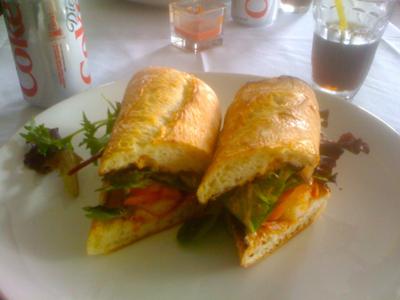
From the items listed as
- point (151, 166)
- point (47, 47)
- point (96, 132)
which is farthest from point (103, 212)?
point (47, 47)

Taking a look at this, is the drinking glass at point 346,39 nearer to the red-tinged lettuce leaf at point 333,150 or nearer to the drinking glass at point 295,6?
the red-tinged lettuce leaf at point 333,150

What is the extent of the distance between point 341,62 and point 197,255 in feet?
4.19

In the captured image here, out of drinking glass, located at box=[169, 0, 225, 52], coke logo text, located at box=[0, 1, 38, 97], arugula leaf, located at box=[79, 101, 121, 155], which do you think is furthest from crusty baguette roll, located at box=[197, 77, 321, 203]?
drinking glass, located at box=[169, 0, 225, 52]

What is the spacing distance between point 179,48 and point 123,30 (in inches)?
18.8

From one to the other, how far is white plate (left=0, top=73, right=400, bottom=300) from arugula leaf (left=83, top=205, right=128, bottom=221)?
7 cm

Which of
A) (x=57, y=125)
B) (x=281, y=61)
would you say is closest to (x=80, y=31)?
(x=57, y=125)

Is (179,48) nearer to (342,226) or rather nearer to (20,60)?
(20,60)

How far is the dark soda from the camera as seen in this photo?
2119mm

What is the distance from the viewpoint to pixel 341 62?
215 centimetres

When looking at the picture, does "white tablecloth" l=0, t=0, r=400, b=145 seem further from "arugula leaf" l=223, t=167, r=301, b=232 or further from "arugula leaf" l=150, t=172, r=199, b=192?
"arugula leaf" l=223, t=167, r=301, b=232

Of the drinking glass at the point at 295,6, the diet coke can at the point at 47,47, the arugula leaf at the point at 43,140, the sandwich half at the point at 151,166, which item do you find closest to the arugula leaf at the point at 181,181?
the sandwich half at the point at 151,166

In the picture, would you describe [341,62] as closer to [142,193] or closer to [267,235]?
[267,235]

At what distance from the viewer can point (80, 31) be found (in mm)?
1942

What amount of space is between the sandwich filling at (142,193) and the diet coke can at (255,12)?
1.69 metres
